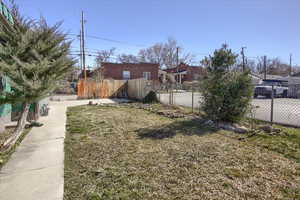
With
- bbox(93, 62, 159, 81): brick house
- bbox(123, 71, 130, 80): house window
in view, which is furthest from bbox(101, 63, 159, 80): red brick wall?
bbox(123, 71, 130, 80): house window

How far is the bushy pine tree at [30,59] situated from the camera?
362cm

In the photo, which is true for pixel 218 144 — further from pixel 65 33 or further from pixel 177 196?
pixel 65 33

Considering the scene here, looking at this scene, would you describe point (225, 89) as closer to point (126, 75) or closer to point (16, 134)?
point (16, 134)

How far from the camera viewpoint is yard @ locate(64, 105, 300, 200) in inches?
88.0

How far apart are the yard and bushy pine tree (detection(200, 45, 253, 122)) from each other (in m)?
0.93

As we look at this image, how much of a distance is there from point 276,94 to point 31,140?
64.0 ft

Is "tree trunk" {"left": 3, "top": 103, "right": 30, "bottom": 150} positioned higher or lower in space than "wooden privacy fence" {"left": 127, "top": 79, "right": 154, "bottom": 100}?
lower

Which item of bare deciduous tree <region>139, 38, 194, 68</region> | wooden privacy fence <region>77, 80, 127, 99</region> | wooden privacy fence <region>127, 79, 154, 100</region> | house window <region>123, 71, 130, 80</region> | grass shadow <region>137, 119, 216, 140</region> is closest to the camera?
grass shadow <region>137, 119, 216, 140</region>

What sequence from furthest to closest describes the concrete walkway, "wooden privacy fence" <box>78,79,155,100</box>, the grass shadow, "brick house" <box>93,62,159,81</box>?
"brick house" <box>93,62,159,81</box>
"wooden privacy fence" <box>78,79,155,100</box>
the grass shadow
the concrete walkway

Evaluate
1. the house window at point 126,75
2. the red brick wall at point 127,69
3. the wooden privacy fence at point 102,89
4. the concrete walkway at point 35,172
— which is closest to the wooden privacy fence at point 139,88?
the wooden privacy fence at point 102,89

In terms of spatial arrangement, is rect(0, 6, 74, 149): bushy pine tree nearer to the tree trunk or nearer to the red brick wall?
the tree trunk

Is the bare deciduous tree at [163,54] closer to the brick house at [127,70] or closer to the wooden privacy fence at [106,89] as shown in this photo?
the brick house at [127,70]

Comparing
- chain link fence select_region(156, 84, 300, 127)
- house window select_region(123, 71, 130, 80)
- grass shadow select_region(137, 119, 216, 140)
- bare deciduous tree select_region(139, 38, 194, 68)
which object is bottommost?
grass shadow select_region(137, 119, 216, 140)

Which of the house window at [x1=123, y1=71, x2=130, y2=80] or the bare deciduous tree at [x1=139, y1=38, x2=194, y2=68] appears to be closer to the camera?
the house window at [x1=123, y1=71, x2=130, y2=80]
